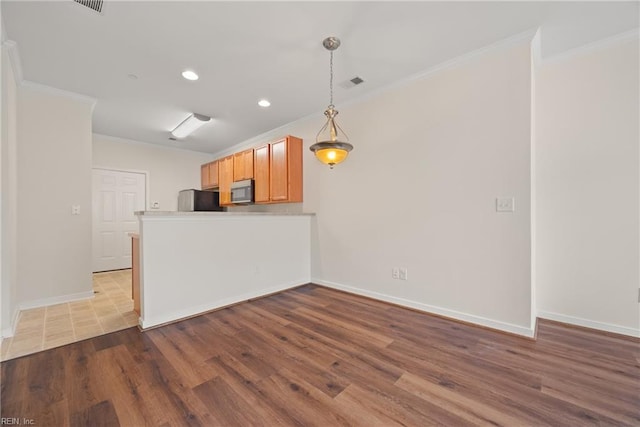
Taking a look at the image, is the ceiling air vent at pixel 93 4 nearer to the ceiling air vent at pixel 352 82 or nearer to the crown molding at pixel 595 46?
the ceiling air vent at pixel 352 82

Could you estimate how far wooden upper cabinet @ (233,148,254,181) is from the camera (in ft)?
14.8

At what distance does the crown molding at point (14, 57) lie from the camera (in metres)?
2.22

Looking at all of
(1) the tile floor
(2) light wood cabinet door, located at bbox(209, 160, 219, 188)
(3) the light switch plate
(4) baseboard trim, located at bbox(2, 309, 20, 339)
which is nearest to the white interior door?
(2) light wood cabinet door, located at bbox(209, 160, 219, 188)


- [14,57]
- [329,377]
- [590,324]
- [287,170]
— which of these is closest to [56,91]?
[14,57]

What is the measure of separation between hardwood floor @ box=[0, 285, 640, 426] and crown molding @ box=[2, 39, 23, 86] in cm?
260

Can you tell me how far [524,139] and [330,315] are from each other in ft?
7.74

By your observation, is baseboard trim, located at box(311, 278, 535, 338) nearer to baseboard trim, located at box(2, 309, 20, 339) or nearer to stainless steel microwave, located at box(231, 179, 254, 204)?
stainless steel microwave, located at box(231, 179, 254, 204)

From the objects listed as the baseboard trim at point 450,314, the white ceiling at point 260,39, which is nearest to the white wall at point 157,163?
the white ceiling at point 260,39

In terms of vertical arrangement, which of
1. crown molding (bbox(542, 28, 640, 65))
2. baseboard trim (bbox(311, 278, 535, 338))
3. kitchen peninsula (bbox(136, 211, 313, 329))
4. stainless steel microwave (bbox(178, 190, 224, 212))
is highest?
crown molding (bbox(542, 28, 640, 65))

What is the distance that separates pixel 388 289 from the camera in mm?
3002

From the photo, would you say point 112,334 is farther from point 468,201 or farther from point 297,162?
point 468,201

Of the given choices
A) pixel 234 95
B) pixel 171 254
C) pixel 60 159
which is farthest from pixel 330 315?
pixel 60 159

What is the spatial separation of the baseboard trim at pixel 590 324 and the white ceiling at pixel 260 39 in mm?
2469

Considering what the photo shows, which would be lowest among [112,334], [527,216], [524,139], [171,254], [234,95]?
[112,334]
